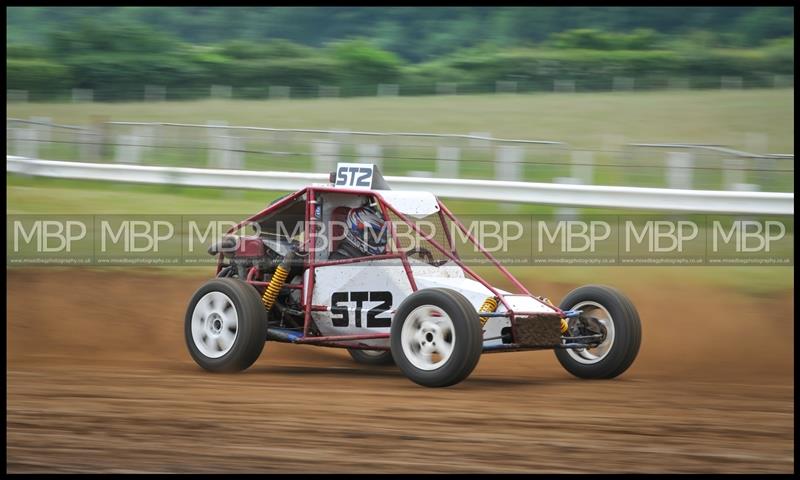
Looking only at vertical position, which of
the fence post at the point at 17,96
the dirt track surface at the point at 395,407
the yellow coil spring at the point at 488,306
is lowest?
the dirt track surface at the point at 395,407

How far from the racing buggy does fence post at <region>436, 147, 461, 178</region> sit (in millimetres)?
6907

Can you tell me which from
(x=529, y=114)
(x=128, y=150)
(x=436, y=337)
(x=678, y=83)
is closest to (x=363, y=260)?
(x=436, y=337)

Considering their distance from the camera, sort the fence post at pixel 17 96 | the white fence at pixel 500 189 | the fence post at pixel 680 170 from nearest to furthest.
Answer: the white fence at pixel 500 189
the fence post at pixel 680 170
the fence post at pixel 17 96

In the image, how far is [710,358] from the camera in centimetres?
998

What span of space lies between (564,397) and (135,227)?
27.4 ft

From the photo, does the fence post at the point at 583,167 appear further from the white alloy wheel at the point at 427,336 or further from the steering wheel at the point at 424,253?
the white alloy wheel at the point at 427,336

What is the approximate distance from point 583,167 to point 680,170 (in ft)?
6.96

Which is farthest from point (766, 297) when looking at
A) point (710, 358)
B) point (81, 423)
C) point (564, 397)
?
point (81, 423)

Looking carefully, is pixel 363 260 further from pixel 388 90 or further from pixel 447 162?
pixel 388 90

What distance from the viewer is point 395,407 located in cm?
686

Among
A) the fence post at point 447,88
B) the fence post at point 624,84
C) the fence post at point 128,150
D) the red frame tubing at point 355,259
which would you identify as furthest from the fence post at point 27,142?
the fence post at point 624,84

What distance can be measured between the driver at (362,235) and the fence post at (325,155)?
7.68 meters

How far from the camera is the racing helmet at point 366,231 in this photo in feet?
28.2

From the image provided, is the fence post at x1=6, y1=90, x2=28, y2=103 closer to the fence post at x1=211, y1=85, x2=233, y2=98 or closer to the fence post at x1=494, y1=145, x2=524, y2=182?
the fence post at x1=211, y1=85, x2=233, y2=98
